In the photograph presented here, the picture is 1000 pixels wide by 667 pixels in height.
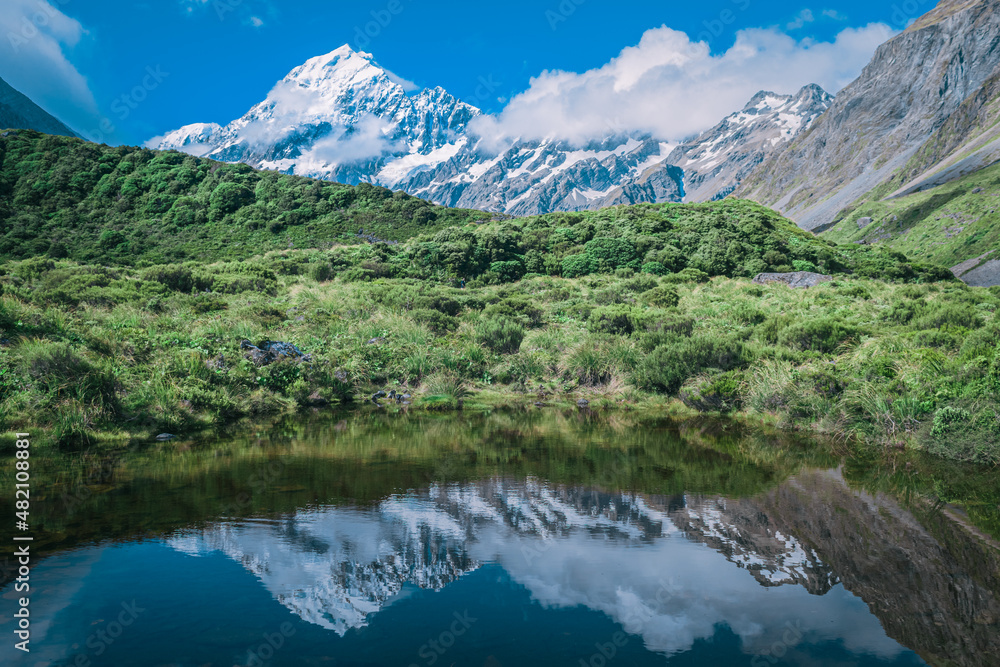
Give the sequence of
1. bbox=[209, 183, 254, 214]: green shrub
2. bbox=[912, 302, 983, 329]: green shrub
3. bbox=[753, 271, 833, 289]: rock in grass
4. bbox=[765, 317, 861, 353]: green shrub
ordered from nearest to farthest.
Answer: bbox=[765, 317, 861, 353]: green shrub → bbox=[912, 302, 983, 329]: green shrub → bbox=[753, 271, 833, 289]: rock in grass → bbox=[209, 183, 254, 214]: green shrub

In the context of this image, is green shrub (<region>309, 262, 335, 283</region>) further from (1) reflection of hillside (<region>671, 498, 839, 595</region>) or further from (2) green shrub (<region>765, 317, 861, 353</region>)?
(1) reflection of hillside (<region>671, 498, 839, 595</region>)

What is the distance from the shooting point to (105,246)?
41938 mm

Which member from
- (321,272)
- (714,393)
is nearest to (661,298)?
(714,393)

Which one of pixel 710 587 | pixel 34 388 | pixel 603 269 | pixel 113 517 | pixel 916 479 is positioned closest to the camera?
pixel 710 587

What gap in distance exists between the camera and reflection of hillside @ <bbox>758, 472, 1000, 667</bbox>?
13.6 feet

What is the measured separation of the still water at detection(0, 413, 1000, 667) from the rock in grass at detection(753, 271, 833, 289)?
79.6ft

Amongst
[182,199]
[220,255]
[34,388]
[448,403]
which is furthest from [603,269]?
[182,199]

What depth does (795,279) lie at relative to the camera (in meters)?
31.3

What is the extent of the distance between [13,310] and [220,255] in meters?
31.5

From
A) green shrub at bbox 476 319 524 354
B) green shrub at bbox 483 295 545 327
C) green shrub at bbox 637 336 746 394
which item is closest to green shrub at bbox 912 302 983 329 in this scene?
green shrub at bbox 637 336 746 394

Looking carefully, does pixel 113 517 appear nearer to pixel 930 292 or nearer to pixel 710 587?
pixel 710 587

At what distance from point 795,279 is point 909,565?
96.6 feet

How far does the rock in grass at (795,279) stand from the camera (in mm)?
30431

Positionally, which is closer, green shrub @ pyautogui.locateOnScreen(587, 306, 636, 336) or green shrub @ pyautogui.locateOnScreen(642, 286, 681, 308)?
green shrub @ pyautogui.locateOnScreen(587, 306, 636, 336)
